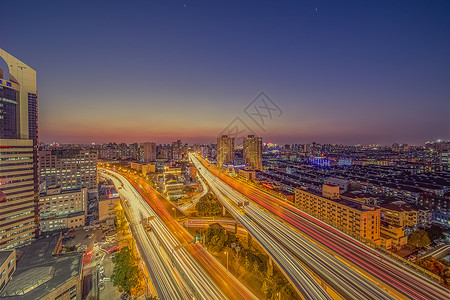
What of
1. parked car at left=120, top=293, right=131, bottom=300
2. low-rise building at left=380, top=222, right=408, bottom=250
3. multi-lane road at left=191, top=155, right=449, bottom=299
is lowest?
parked car at left=120, top=293, right=131, bottom=300

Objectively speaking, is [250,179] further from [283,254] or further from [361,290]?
[361,290]

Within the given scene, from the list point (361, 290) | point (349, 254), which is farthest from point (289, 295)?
point (349, 254)

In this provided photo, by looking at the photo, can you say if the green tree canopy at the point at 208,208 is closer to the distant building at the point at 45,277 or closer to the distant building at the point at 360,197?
the distant building at the point at 45,277

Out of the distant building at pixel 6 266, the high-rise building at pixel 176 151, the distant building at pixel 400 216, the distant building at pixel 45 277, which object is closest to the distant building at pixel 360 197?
the distant building at pixel 400 216

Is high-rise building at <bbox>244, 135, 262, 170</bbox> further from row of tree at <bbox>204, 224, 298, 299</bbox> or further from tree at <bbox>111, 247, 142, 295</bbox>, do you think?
tree at <bbox>111, 247, 142, 295</bbox>

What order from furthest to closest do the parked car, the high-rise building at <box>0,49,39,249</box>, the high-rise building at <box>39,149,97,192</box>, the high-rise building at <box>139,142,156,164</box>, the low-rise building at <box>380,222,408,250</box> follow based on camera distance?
the high-rise building at <box>139,142,156,164</box> < the high-rise building at <box>39,149,97,192</box> < the low-rise building at <box>380,222,408,250</box> < the high-rise building at <box>0,49,39,249</box> < the parked car

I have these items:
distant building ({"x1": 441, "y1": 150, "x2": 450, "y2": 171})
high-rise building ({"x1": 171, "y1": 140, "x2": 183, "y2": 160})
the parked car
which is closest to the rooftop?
the parked car
